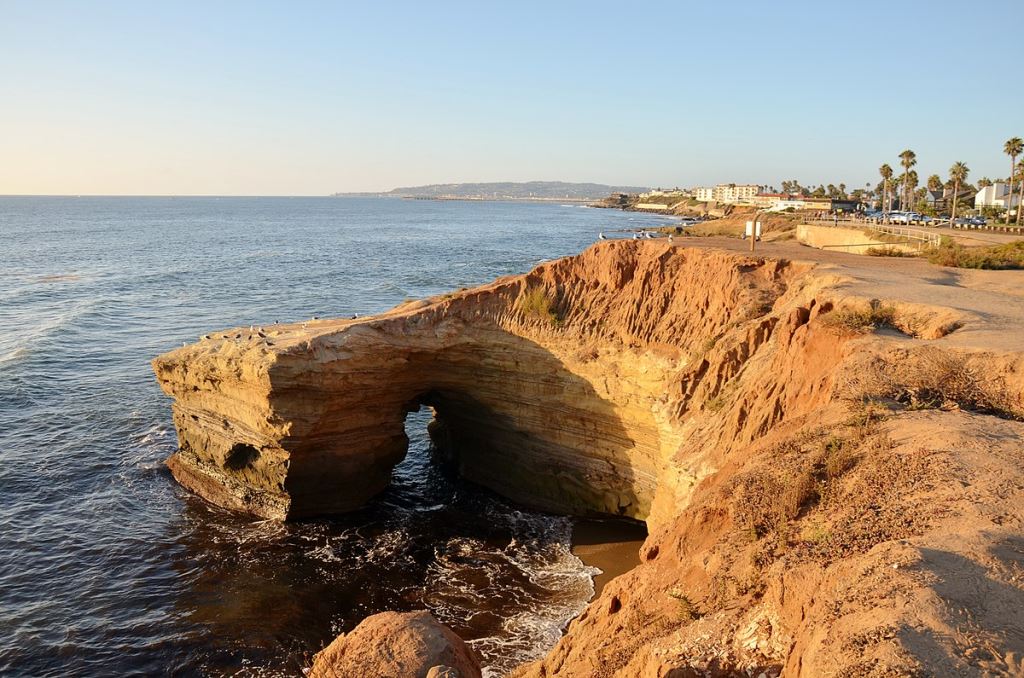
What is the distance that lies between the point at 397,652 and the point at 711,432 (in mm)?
8588

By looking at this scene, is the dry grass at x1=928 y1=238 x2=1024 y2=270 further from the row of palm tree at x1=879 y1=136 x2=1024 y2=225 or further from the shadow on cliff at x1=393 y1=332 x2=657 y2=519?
the row of palm tree at x1=879 y1=136 x2=1024 y2=225

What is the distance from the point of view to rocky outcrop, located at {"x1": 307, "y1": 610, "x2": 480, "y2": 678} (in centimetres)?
751

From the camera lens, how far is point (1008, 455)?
7980 millimetres

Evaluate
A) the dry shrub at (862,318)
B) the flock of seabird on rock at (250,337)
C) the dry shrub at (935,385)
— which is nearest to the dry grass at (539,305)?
the flock of seabird on rock at (250,337)

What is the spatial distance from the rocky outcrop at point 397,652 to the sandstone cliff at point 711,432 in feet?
4.52

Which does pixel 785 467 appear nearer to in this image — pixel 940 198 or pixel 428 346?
pixel 428 346

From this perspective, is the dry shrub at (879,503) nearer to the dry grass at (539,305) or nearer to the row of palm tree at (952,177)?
the dry grass at (539,305)

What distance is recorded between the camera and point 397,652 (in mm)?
7617

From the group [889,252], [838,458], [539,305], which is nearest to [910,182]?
[889,252]

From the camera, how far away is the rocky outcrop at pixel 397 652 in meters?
7.51

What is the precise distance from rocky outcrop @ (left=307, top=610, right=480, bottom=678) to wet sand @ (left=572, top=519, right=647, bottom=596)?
8034 mm

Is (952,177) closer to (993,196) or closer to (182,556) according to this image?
(993,196)

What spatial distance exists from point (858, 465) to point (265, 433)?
48.8 feet

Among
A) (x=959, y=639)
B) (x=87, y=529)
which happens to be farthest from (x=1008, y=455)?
(x=87, y=529)
